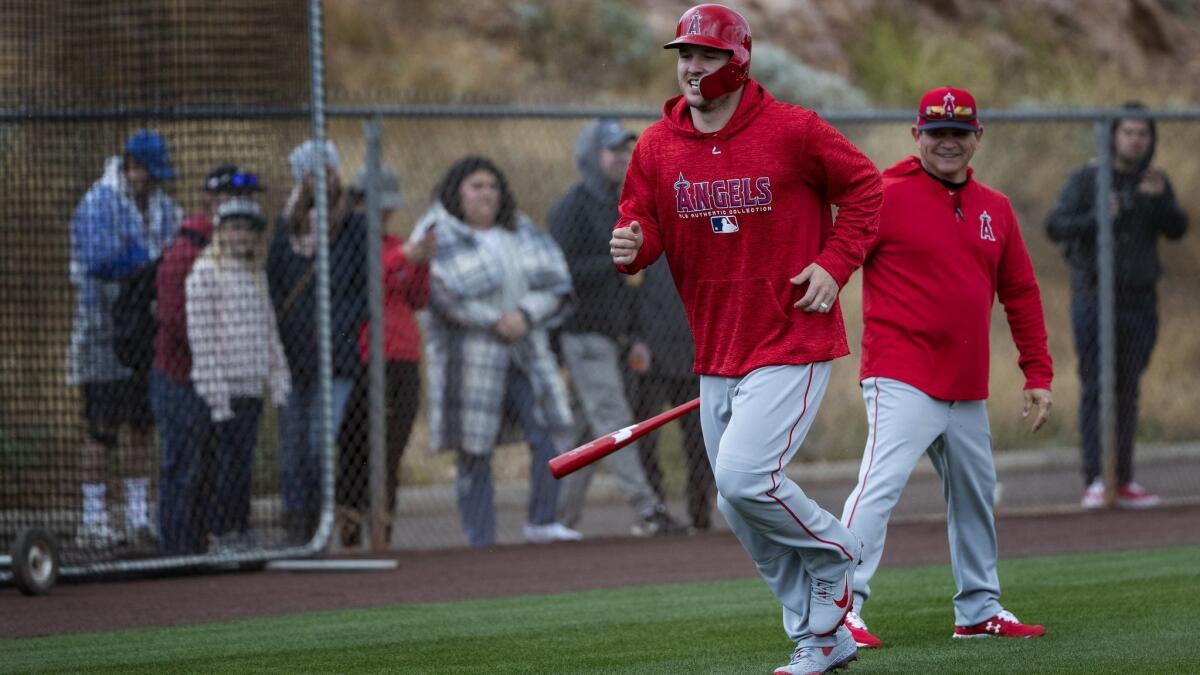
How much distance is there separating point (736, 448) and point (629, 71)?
1974 centimetres

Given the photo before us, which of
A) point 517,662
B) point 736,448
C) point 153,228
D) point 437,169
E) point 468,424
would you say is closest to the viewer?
point 736,448

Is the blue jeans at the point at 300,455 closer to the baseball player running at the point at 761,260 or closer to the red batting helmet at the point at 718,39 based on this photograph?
the baseball player running at the point at 761,260

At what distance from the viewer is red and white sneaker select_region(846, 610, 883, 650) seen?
6543mm

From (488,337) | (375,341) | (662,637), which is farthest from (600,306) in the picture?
(662,637)

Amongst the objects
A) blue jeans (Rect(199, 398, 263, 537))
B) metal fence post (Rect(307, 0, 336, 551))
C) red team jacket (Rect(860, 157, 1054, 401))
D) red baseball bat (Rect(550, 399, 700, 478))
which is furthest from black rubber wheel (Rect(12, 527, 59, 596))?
red team jacket (Rect(860, 157, 1054, 401))

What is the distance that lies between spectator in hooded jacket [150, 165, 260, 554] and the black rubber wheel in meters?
0.99

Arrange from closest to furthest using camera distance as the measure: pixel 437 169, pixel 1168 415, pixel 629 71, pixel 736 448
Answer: pixel 736 448 < pixel 1168 415 < pixel 437 169 < pixel 629 71

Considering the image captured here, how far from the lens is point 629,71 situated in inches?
984

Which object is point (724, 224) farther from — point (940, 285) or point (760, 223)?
point (940, 285)

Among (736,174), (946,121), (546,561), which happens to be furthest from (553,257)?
(736,174)

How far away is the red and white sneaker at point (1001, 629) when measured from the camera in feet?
22.0

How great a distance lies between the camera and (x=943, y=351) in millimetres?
6711

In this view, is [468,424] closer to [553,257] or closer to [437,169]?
[553,257]

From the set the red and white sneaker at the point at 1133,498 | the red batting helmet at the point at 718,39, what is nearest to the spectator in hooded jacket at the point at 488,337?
the red and white sneaker at the point at 1133,498
